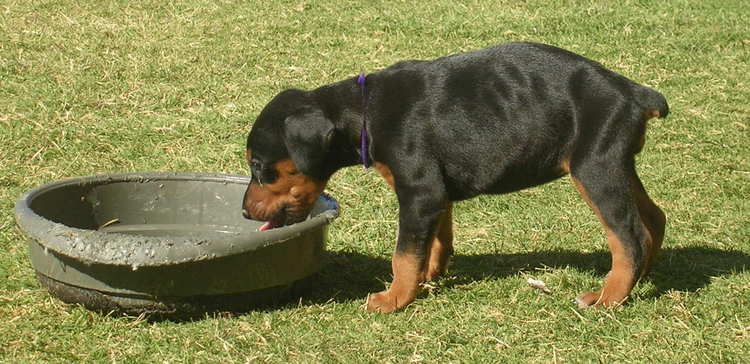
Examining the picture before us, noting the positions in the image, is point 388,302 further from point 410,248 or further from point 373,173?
point 373,173

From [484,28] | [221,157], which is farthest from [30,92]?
[484,28]

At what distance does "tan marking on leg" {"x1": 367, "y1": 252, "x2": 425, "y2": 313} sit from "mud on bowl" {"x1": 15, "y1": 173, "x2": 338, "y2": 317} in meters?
0.36

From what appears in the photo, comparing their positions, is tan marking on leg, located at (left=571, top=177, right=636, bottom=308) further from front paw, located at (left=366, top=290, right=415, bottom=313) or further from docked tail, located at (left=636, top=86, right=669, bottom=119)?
front paw, located at (left=366, top=290, right=415, bottom=313)

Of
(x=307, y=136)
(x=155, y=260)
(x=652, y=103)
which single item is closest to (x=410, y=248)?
(x=307, y=136)

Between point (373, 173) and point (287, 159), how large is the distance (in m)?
2.54

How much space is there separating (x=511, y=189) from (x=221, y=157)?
308 centimetres

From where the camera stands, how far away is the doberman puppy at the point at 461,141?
4.94 m

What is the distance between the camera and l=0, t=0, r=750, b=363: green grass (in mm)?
4715

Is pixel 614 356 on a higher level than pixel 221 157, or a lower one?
higher

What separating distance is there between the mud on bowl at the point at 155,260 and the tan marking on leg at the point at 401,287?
36 cm

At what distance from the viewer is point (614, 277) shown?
504 centimetres

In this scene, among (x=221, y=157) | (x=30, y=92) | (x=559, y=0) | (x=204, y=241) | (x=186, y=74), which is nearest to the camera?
(x=204, y=241)

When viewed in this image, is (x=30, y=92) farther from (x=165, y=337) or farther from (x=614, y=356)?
(x=614, y=356)

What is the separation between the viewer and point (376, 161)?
5066 millimetres
